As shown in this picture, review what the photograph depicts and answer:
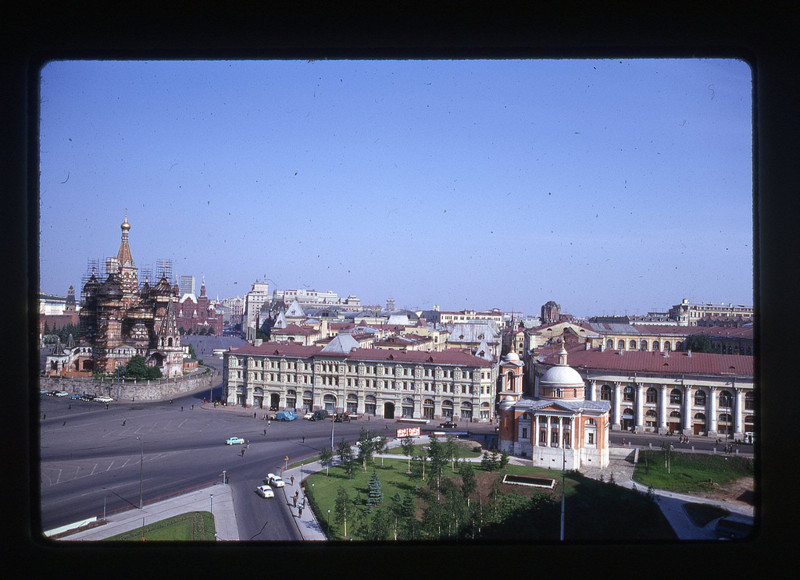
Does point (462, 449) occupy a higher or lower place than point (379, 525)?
lower

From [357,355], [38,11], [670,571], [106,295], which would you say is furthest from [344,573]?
[106,295]

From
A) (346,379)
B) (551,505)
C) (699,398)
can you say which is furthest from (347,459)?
(699,398)

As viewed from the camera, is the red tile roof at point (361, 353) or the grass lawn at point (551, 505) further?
the red tile roof at point (361, 353)

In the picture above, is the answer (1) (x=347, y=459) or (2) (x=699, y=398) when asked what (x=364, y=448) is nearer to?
(1) (x=347, y=459)

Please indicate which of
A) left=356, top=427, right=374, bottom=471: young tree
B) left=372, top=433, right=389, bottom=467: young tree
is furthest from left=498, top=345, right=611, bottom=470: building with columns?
left=356, top=427, right=374, bottom=471: young tree

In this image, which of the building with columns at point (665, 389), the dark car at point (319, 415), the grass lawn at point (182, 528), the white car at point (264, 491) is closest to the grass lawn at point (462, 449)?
the dark car at point (319, 415)

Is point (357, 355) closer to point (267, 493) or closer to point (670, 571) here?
point (267, 493)

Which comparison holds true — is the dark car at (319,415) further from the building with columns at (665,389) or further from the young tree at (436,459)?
the building with columns at (665,389)
